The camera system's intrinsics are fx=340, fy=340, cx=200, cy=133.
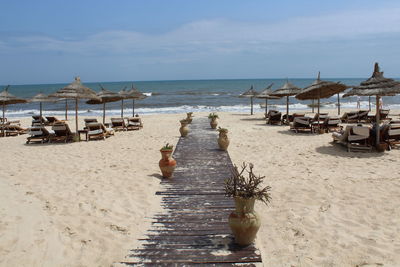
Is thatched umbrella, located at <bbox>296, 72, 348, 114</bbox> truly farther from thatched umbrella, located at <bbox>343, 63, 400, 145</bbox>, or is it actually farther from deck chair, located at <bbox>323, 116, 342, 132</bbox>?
thatched umbrella, located at <bbox>343, 63, 400, 145</bbox>

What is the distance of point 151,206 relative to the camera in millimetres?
5168

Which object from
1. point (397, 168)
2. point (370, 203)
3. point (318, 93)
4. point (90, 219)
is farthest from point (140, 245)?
point (318, 93)

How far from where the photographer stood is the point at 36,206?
5129 millimetres

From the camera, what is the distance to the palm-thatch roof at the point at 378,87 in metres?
9.22

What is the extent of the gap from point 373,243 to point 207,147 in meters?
6.71

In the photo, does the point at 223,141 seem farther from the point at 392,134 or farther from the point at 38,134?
the point at 38,134

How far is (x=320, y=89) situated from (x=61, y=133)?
33.5 ft

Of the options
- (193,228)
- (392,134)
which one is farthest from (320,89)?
(193,228)

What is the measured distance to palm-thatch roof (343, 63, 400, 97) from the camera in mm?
9219

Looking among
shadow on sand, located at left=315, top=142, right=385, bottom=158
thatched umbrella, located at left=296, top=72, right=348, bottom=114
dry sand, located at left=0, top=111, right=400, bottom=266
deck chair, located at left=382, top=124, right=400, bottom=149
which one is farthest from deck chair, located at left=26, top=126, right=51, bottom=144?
deck chair, located at left=382, top=124, right=400, bottom=149

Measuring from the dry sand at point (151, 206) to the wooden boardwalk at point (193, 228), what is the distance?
0.23m

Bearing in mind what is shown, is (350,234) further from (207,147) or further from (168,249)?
(207,147)

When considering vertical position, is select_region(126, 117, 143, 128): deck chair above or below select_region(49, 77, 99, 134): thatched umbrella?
below

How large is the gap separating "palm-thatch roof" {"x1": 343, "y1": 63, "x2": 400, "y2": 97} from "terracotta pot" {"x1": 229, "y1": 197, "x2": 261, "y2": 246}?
7214 mm
